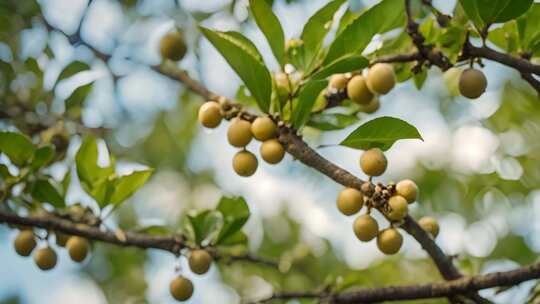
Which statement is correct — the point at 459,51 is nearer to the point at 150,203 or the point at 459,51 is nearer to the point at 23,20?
the point at 23,20

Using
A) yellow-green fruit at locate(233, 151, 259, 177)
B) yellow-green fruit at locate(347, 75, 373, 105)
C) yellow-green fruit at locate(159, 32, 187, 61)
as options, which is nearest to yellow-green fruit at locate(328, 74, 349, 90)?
yellow-green fruit at locate(347, 75, 373, 105)

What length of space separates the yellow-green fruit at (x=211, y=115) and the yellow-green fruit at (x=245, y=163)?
0.30 ft

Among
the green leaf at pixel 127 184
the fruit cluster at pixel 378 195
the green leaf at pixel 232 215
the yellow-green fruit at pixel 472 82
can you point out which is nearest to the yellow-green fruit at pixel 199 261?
the green leaf at pixel 232 215

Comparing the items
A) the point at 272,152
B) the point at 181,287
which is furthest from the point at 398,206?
the point at 181,287

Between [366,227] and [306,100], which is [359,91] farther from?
[366,227]

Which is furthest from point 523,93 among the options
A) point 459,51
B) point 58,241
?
point 58,241

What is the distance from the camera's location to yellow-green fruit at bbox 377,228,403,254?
51.8 inches

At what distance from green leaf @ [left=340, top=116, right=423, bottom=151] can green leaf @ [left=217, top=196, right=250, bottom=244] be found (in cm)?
38

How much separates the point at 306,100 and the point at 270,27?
0.17 meters

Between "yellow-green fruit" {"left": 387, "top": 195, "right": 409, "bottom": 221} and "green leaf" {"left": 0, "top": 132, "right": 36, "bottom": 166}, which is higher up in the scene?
"yellow-green fruit" {"left": 387, "top": 195, "right": 409, "bottom": 221}

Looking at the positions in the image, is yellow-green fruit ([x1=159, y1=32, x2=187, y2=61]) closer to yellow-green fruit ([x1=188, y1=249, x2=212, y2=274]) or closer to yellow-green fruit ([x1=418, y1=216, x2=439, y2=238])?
yellow-green fruit ([x1=188, y1=249, x2=212, y2=274])

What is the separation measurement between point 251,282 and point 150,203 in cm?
85

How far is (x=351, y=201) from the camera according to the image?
1255 mm

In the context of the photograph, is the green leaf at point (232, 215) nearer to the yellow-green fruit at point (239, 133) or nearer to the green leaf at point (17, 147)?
the yellow-green fruit at point (239, 133)
